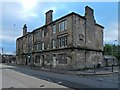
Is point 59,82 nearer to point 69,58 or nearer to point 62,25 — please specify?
point 69,58

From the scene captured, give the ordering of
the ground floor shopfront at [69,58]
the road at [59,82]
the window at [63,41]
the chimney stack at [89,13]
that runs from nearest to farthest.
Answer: the road at [59,82], the ground floor shopfront at [69,58], the window at [63,41], the chimney stack at [89,13]

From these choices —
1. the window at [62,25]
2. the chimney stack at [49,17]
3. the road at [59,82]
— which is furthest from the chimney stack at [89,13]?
the road at [59,82]

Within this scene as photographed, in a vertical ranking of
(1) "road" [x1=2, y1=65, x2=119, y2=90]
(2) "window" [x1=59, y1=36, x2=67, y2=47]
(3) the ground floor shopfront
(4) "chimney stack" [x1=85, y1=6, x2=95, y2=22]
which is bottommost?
(1) "road" [x1=2, y1=65, x2=119, y2=90]

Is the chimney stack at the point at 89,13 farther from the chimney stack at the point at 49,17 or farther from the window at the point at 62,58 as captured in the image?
the chimney stack at the point at 49,17

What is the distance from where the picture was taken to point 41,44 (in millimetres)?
53625

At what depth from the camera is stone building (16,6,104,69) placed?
1553 inches

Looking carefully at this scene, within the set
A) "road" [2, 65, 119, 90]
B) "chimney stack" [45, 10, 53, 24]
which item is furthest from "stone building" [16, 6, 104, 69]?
"road" [2, 65, 119, 90]

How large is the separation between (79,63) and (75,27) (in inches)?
259

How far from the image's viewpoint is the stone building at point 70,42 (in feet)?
129

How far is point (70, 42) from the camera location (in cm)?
3928

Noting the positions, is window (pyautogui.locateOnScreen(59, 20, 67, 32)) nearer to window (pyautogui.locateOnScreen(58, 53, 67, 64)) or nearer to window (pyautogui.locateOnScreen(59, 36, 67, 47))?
window (pyautogui.locateOnScreen(59, 36, 67, 47))

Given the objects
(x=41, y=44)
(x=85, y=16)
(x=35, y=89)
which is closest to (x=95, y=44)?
(x=85, y=16)

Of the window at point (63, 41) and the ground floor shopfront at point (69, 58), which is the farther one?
the window at point (63, 41)

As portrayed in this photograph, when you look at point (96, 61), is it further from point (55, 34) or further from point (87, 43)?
point (55, 34)
